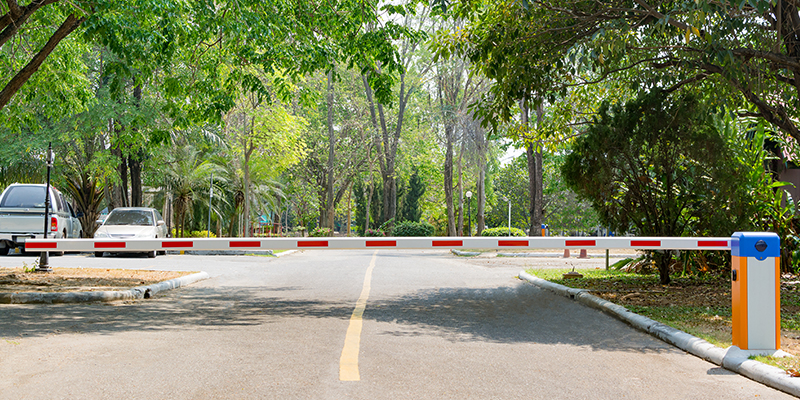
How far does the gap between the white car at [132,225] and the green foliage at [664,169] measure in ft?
44.8

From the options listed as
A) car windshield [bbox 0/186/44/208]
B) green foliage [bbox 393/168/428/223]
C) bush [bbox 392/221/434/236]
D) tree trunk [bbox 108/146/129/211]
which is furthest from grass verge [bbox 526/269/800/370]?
A: green foliage [bbox 393/168/428/223]

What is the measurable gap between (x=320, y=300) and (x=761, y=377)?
673 cm

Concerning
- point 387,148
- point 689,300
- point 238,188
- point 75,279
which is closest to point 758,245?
point 689,300

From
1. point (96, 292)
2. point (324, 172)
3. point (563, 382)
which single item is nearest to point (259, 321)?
point (96, 292)

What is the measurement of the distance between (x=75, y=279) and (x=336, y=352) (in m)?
8.30

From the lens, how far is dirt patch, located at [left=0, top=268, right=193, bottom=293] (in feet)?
36.0

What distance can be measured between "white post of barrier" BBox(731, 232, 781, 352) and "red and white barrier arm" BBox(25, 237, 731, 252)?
179 cm

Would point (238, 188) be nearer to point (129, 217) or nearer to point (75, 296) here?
point (129, 217)

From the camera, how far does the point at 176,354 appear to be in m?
6.12

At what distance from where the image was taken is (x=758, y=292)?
20.3 ft

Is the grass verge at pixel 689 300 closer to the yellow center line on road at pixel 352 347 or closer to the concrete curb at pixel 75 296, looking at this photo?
the yellow center line on road at pixel 352 347

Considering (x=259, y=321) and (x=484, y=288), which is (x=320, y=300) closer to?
(x=259, y=321)

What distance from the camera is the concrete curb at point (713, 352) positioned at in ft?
17.1

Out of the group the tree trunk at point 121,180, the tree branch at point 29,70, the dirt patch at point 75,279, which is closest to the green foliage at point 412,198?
the tree trunk at point 121,180
